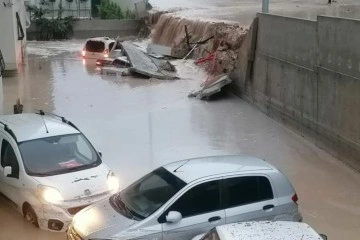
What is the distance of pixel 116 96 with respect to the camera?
75.4 ft

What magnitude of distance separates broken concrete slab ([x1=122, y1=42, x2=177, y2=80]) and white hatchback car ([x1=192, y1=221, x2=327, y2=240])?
20824mm

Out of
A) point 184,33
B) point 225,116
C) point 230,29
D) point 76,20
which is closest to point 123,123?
point 225,116

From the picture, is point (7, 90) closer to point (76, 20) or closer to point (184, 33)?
point (184, 33)

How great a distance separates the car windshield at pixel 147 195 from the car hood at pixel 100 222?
4.2 inches

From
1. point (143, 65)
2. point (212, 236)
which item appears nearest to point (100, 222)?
point (212, 236)

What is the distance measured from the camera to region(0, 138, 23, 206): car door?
9365 mm

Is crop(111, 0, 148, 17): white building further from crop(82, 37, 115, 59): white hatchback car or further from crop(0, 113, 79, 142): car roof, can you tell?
crop(0, 113, 79, 142): car roof

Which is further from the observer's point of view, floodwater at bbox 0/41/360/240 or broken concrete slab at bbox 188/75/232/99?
broken concrete slab at bbox 188/75/232/99

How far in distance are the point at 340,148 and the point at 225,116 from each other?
609 centimetres

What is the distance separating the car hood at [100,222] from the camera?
23.2 feet

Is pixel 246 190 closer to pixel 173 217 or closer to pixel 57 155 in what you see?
pixel 173 217

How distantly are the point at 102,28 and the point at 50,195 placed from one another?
1438 inches

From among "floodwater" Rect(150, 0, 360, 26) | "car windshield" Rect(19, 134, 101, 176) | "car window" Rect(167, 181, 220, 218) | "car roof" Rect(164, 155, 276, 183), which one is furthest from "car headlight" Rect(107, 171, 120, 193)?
"floodwater" Rect(150, 0, 360, 26)

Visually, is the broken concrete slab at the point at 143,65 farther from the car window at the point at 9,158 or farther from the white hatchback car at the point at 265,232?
the white hatchback car at the point at 265,232
